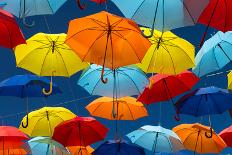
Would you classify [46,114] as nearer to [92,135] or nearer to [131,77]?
[92,135]

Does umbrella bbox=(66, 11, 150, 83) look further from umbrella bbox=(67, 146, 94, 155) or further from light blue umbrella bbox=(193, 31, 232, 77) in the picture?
umbrella bbox=(67, 146, 94, 155)

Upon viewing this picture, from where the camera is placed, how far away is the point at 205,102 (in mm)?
10844

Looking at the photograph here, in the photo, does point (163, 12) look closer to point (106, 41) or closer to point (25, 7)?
point (106, 41)

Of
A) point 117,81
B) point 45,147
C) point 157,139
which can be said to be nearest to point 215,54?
point 117,81

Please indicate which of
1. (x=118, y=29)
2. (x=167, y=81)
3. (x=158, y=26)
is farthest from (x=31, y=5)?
(x=167, y=81)

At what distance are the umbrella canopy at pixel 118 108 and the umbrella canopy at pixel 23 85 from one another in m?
1.37

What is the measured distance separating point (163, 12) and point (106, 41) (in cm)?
113

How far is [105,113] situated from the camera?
1193 cm

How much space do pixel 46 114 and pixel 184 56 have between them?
338cm

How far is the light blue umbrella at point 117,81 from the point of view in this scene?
11000 millimetres

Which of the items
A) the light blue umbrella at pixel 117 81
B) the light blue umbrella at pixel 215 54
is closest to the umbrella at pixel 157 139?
the light blue umbrella at pixel 117 81

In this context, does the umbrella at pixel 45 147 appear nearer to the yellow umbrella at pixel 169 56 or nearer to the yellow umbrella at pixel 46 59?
the yellow umbrella at pixel 46 59

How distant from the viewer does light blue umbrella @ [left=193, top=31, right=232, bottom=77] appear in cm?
1016

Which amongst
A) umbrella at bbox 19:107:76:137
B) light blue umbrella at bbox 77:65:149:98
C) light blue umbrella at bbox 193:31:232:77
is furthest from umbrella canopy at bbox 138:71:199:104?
umbrella at bbox 19:107:76:137
